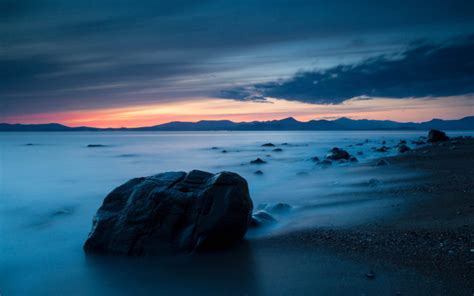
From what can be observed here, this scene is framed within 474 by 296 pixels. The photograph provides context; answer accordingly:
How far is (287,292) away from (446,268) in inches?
76.9

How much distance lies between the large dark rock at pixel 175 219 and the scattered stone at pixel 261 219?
0.89 meters

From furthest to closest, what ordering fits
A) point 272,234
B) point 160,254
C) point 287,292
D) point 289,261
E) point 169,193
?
point 272,234, point 169,193, point 160,254, point 289,261, point 287,292

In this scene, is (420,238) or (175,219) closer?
(420,238)

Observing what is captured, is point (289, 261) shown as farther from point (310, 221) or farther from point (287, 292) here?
point (310, 221)

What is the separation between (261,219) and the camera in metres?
7.24

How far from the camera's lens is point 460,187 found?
906 cm

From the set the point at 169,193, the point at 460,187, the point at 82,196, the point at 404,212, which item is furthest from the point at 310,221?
the point at 82,196

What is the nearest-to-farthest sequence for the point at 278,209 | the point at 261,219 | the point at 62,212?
the point at 261,219 → the point at 278,209 → the point at 62,212

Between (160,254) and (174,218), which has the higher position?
(174,218)

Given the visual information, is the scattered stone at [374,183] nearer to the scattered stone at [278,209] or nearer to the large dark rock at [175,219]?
the scattered stone at [278,209]

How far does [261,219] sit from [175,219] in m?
2.12

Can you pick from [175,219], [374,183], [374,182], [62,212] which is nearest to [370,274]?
[175,219]

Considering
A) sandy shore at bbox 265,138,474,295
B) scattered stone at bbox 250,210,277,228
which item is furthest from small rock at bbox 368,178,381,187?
scattered stone at bbox 250,210,277,228

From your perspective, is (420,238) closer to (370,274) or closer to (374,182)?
(370,274)
